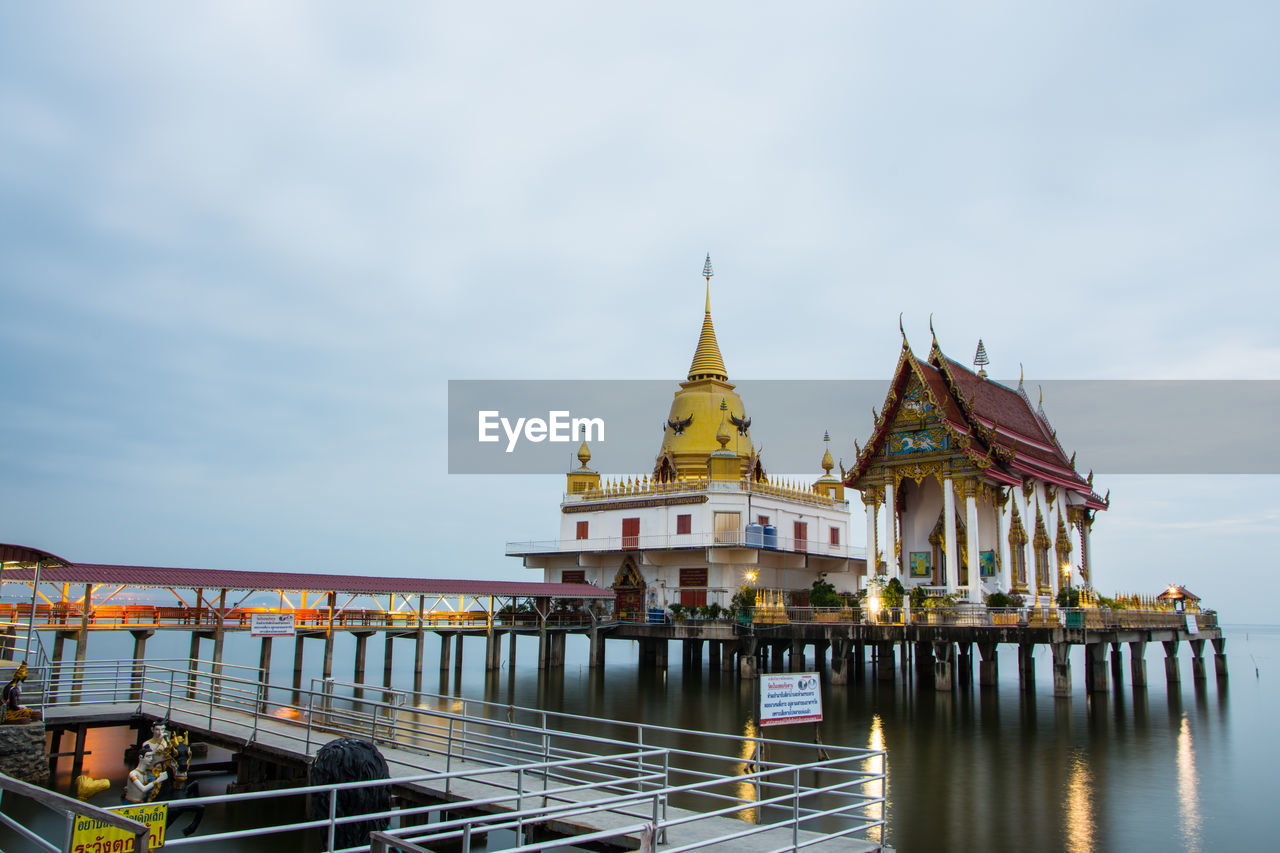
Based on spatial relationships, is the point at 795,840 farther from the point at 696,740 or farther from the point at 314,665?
the point at 314,665

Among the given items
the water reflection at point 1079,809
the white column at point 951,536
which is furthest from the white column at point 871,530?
the water reflection at point 1079,809

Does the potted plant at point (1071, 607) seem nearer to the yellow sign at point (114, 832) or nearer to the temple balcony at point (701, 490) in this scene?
the temple balcony at point (701, 490)

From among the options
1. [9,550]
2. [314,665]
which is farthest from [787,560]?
[9,550]

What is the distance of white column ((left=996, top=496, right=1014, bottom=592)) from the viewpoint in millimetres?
38375

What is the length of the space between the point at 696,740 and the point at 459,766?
10.8 meters

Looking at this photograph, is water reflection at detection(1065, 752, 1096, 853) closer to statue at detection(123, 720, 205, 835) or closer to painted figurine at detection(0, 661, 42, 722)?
statue at detection(123, 720, 205, 835)

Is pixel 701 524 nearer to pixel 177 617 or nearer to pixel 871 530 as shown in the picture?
pixel 871 530

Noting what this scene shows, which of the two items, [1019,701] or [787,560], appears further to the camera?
[787,560]

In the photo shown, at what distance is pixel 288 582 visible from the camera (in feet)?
104

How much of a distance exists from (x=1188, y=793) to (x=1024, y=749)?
4337 mm

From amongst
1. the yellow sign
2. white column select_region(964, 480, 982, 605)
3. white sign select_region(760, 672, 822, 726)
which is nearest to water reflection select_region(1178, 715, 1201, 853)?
white sign select_region(760, 672, 822, 726)

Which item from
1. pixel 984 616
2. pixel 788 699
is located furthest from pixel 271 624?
pixel 984 616

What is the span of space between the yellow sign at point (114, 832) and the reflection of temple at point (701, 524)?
3899 centimetres

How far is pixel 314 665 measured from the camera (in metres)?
57.1
